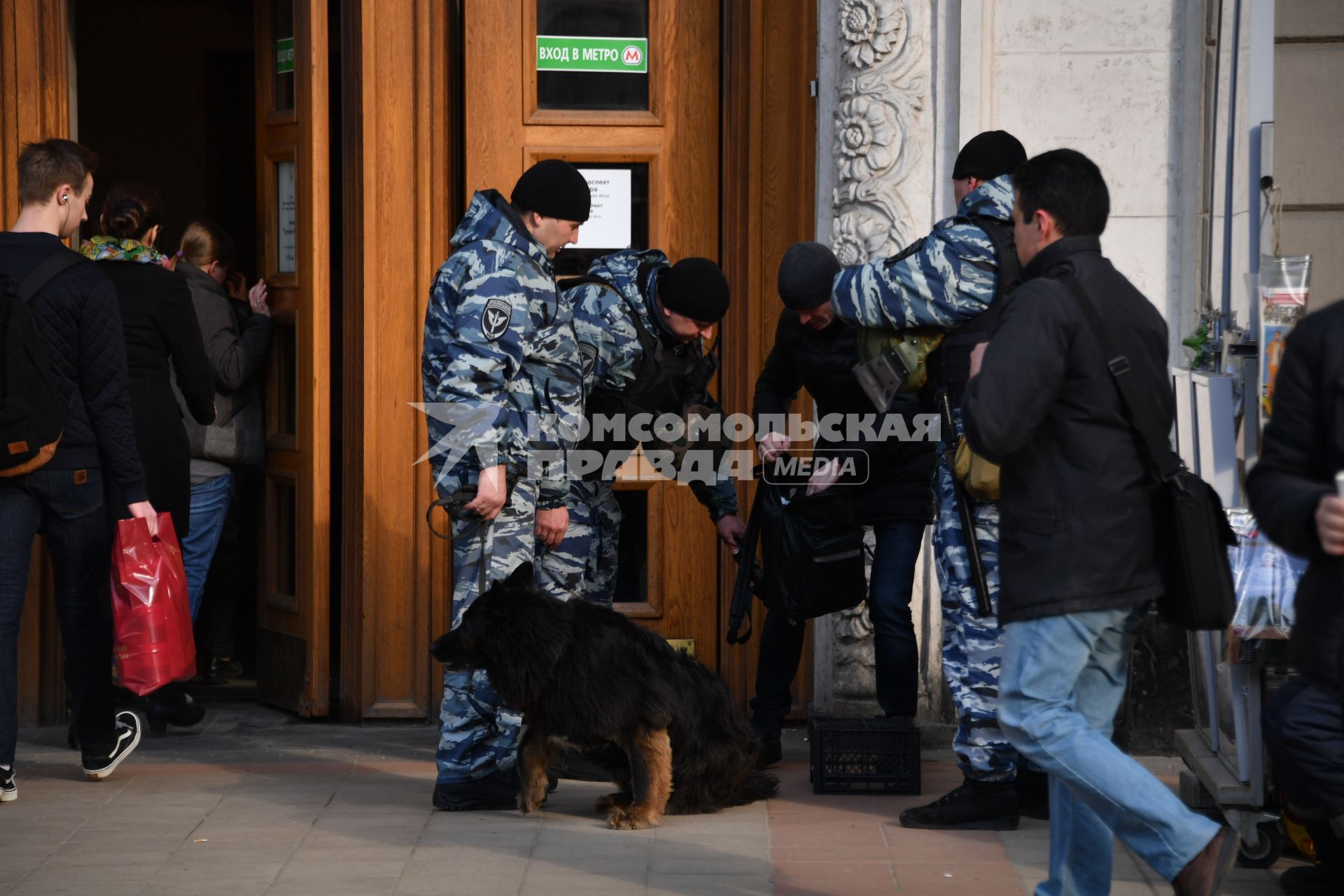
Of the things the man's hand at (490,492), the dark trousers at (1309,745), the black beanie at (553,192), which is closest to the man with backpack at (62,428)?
the man's hand at (490,492)

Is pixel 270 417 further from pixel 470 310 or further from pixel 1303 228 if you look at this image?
pixel 1303 228

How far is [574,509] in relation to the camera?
5492 mm

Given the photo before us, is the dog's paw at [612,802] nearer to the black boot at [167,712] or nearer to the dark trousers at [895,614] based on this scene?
the dark trousers at [895,614]

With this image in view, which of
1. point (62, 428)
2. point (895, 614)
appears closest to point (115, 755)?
point (62, 428)

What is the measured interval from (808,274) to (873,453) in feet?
2.15

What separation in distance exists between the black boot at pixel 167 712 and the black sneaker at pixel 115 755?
0.70 metres

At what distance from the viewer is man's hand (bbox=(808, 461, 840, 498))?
5363 mm

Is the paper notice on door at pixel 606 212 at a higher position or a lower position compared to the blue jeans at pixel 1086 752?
higher

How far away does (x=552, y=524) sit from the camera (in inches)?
209

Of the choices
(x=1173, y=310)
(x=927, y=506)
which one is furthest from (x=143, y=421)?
(x=1173, y=310)

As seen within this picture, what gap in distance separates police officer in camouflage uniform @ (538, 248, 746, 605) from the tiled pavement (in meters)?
0.90

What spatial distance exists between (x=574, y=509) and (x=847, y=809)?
1398 mm

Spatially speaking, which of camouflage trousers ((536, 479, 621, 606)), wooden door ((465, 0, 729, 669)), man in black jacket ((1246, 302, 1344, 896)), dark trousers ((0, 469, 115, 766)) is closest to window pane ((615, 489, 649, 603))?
wooden door ((465, 0, 729, 669))

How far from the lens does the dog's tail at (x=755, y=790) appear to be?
5242mm
